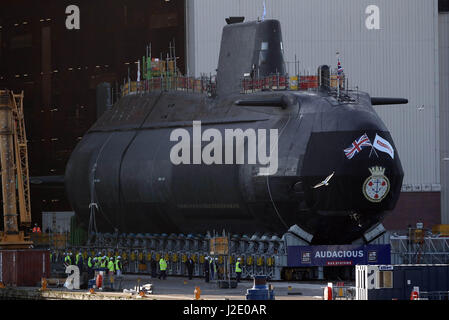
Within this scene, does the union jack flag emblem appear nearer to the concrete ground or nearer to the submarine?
the submarine

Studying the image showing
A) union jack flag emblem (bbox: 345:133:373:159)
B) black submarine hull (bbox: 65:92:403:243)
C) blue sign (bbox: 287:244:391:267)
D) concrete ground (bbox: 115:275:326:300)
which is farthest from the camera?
blue sign (bbox: 287:244:391:267)

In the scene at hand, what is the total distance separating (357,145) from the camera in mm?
55000

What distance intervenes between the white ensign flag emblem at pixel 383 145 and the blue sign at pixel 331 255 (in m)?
4.79

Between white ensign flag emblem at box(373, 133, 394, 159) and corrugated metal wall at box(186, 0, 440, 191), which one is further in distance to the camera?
corrugated metal wall at box(186, 0, 440, 191)

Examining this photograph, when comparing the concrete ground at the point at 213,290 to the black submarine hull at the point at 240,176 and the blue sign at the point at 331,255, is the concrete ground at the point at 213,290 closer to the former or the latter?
the blue sign at the point at 331,255

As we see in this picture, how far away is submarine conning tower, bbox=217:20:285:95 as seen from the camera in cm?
6231

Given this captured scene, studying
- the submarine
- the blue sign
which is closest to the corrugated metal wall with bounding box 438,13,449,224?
the submarine

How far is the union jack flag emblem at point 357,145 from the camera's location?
5478 cm

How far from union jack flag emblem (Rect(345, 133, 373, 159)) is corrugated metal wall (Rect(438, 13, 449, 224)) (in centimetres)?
3560

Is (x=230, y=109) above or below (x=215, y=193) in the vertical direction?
above

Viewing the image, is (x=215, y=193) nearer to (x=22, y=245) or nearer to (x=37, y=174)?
(x=22, y=245)

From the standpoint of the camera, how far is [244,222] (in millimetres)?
58281
